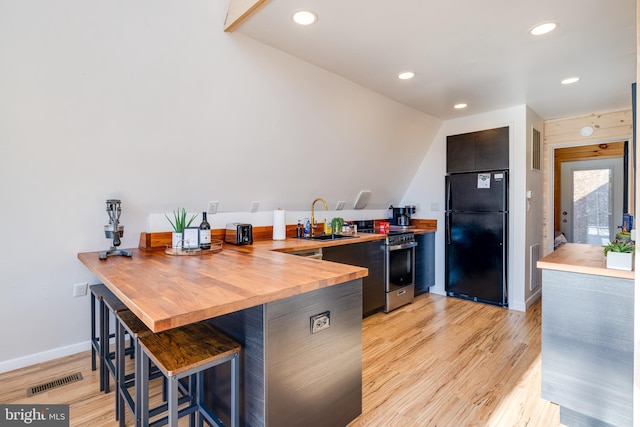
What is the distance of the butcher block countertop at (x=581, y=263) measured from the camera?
5.61 feet

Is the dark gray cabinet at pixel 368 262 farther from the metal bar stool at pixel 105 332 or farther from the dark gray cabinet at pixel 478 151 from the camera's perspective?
the metal bar stool at pixel 105 332

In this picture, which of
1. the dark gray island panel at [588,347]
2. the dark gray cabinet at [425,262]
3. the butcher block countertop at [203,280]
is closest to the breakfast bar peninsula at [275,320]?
the butcher block countertop at [203,280]

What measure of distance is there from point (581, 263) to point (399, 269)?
2.03 meters

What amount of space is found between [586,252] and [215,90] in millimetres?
2923

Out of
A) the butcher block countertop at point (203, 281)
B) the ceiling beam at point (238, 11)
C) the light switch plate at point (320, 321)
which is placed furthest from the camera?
the ceiling beam at point (238, 11)

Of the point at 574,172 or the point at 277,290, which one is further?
the point at 574,172

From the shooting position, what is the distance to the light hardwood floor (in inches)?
73.8

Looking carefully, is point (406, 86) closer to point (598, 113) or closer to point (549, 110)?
point (549, 110)

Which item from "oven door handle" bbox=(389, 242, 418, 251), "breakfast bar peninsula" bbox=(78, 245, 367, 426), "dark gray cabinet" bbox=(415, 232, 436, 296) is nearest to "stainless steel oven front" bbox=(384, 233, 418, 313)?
"oven door handle" bbox=(389, 242, 418, 251)

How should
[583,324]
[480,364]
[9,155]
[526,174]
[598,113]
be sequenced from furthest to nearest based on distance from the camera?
[598,113]
[526,174]
[480,364]
[9,155]
[583,324]

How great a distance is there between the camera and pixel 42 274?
2.38 m

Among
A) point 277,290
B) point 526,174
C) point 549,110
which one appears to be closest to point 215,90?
point 277,290

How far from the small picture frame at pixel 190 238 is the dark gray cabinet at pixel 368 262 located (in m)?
1.19

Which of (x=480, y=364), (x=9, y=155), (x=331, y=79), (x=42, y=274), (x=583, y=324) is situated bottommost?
(x=480, y=364)
